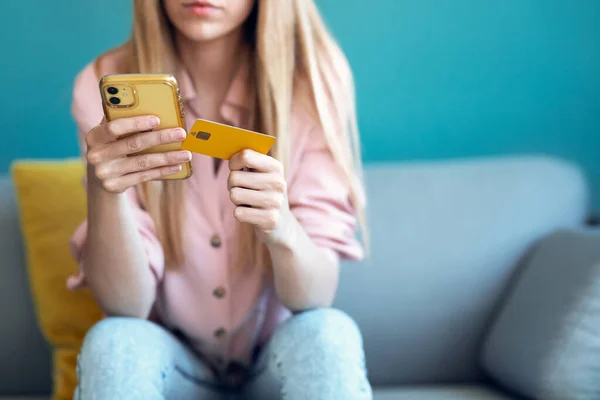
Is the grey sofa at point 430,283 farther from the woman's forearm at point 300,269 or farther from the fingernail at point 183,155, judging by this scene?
the fingernail at point 183,155

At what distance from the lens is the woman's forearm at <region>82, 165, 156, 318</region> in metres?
0.88

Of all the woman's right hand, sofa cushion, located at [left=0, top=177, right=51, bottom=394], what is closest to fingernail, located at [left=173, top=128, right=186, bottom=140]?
the woman's right hand

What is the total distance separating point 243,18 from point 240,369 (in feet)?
1.80

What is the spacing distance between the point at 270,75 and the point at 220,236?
0.26 meters

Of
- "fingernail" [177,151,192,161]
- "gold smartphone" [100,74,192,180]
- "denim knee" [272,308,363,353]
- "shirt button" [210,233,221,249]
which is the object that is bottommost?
"denim knee" [272,308,363,353]

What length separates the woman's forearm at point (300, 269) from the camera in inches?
35.5

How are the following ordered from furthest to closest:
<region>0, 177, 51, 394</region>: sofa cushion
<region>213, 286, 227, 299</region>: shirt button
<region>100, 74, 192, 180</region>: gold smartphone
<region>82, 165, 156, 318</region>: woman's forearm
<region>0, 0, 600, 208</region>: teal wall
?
<region>0, 0, 600, 208</region>: teal wall < <region>0, 177, 51, 394</region>: sofa cushion < <region>213, 286, 227, 299</region>: shirt button < <region>82, 165, 156, 318</region>: woman's forearm < <region>100, 74, 192, 180</region>: gold smartphone

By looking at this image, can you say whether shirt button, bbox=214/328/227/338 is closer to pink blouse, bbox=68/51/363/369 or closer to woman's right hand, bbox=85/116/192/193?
pink blouse, bbox=68/51/363/369

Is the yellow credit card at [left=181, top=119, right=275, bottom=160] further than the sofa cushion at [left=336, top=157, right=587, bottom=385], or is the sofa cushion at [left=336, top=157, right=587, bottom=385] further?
the sofa cushion at [left=336, top=157, right=587, bottom=385]

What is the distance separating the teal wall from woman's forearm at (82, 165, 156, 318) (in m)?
0.67

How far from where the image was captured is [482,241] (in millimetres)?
1270

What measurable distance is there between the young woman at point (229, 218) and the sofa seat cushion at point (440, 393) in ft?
0.80

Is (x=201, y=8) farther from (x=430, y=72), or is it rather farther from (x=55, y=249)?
(x=430, y=72)

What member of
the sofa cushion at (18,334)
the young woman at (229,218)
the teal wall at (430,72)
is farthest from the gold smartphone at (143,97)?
the teal wall at (430,72)
